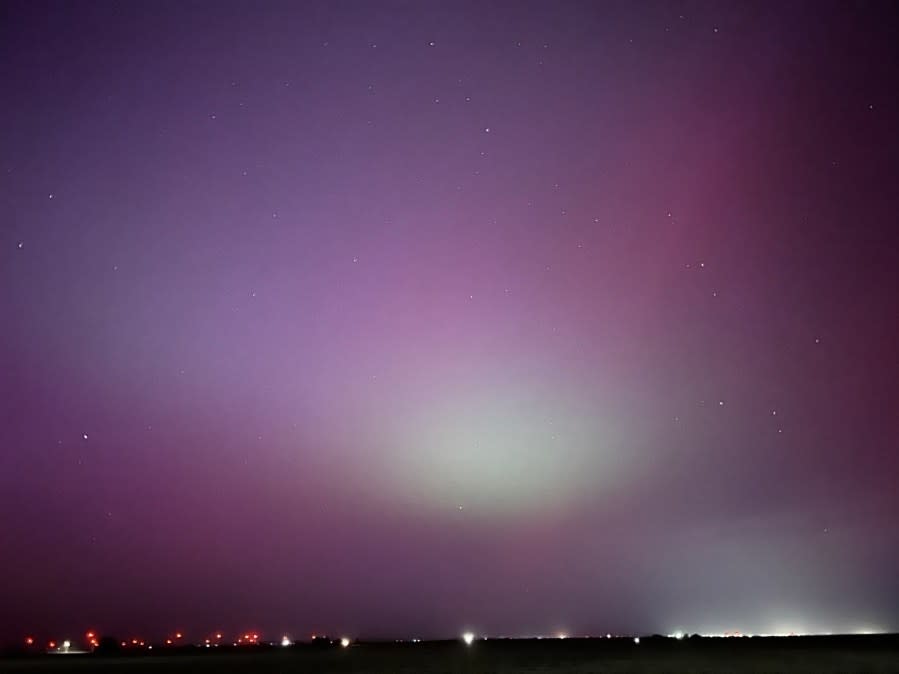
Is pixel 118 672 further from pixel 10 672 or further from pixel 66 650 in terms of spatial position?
pixel 66 650

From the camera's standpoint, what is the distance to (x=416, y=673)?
70.2 m

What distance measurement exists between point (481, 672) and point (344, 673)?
1345 centimetres

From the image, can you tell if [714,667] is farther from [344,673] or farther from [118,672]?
[118,672]

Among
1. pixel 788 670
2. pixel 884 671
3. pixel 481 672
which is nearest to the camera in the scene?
pixel 884 671

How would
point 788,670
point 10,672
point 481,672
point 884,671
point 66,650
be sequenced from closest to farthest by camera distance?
point 884,671
point 788,670
point 481,672
point 10,672
point 66,650

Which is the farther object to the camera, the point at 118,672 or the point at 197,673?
the point at 118,672

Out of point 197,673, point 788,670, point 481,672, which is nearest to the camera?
point 788,670

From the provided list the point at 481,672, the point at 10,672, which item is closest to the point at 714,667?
the point at 481,672

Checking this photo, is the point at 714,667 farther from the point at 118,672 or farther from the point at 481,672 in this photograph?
the point at 118,672

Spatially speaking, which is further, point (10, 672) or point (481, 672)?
point (10, 672)

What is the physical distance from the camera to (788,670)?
68625 mm

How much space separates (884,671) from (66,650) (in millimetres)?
182857

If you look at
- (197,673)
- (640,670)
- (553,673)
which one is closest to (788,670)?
(640,670)

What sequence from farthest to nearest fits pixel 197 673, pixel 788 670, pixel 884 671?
pixel 197 673 < pixel 788 670 < pixel 884 671
